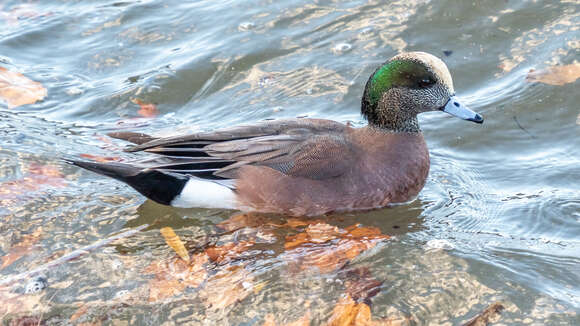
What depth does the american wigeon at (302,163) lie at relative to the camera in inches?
187

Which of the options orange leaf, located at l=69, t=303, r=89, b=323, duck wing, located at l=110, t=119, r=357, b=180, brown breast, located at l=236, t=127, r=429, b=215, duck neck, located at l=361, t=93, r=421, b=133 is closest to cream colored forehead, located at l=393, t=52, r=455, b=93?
duck neck, located at l=361, t=93, r=421, b=133

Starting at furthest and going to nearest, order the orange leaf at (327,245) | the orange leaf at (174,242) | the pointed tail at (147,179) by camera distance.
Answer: the pointed tail at (147,179) → the orange leaf at (174,242) → the orange leaf at (327,245)

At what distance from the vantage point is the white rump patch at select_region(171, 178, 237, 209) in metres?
4.82

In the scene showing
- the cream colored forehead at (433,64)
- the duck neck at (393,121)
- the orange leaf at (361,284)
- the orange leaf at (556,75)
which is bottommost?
the orange leaf at (361,284)

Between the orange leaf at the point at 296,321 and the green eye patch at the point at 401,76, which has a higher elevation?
the green eye patch at the point at 401,76

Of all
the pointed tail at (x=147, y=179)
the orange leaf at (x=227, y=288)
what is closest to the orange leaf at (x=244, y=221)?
the pointed tail at (x=147, y=179)

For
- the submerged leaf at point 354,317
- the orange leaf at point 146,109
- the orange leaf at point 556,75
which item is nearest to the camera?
the submerged leaf at point 354,317

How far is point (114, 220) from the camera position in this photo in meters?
4.80

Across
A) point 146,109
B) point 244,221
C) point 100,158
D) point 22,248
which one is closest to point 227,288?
point 244,221

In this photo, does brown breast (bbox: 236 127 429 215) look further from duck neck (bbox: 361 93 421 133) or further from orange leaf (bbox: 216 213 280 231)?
duck neck (bbox: 361 93 421 133)

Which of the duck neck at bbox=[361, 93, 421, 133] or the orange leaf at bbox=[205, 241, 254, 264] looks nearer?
the orange leaf at bbox=[205, 241, 254, 264]

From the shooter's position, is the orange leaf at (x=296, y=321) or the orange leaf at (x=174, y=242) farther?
the orange leaf at (x=174, y=242)

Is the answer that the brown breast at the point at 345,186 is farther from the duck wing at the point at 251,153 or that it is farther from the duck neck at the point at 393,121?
the duck neck at the point at 393,121

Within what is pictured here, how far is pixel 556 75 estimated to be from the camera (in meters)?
6.11
